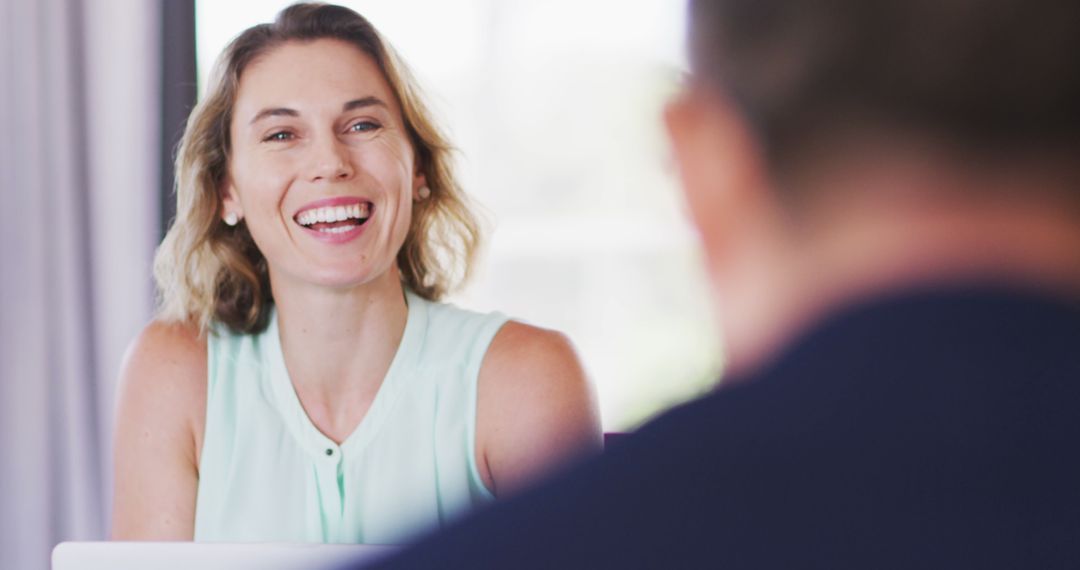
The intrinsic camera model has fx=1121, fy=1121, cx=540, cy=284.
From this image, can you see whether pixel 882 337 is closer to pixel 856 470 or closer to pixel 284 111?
pixel 856 470

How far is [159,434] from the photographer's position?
143 centimetres

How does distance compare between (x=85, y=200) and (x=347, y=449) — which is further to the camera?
(x=85, y=200)

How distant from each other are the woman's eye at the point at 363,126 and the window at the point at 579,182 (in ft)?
2.16

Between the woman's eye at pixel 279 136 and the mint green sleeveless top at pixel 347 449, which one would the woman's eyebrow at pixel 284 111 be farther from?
the mint green sleeveless top at pixel 347 449

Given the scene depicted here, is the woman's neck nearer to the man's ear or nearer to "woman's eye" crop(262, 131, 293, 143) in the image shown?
"woman's eye" crop(262, 131, 293, 143)

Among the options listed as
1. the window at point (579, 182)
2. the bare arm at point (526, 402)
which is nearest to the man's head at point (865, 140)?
the bare arm at point (526, 402)

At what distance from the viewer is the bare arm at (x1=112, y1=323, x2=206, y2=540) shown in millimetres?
1402

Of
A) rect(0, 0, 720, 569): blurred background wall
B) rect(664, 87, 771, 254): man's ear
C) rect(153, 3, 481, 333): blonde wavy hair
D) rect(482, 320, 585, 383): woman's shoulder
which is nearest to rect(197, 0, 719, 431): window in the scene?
rect(0, 0, 720, 569): blurred background wall

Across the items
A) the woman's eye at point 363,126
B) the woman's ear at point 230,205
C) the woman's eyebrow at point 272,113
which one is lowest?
the woman's ear at point 230,205

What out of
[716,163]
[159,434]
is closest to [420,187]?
[159,434]

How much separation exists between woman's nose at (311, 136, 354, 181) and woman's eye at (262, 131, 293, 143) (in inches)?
1.6

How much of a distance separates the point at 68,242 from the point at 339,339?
530 millimetres

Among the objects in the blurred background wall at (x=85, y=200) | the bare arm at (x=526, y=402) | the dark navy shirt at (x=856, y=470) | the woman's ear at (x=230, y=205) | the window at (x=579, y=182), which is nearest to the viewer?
the dark navy shirt at (x=856, y=470)

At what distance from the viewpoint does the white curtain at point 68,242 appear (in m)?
1.66
